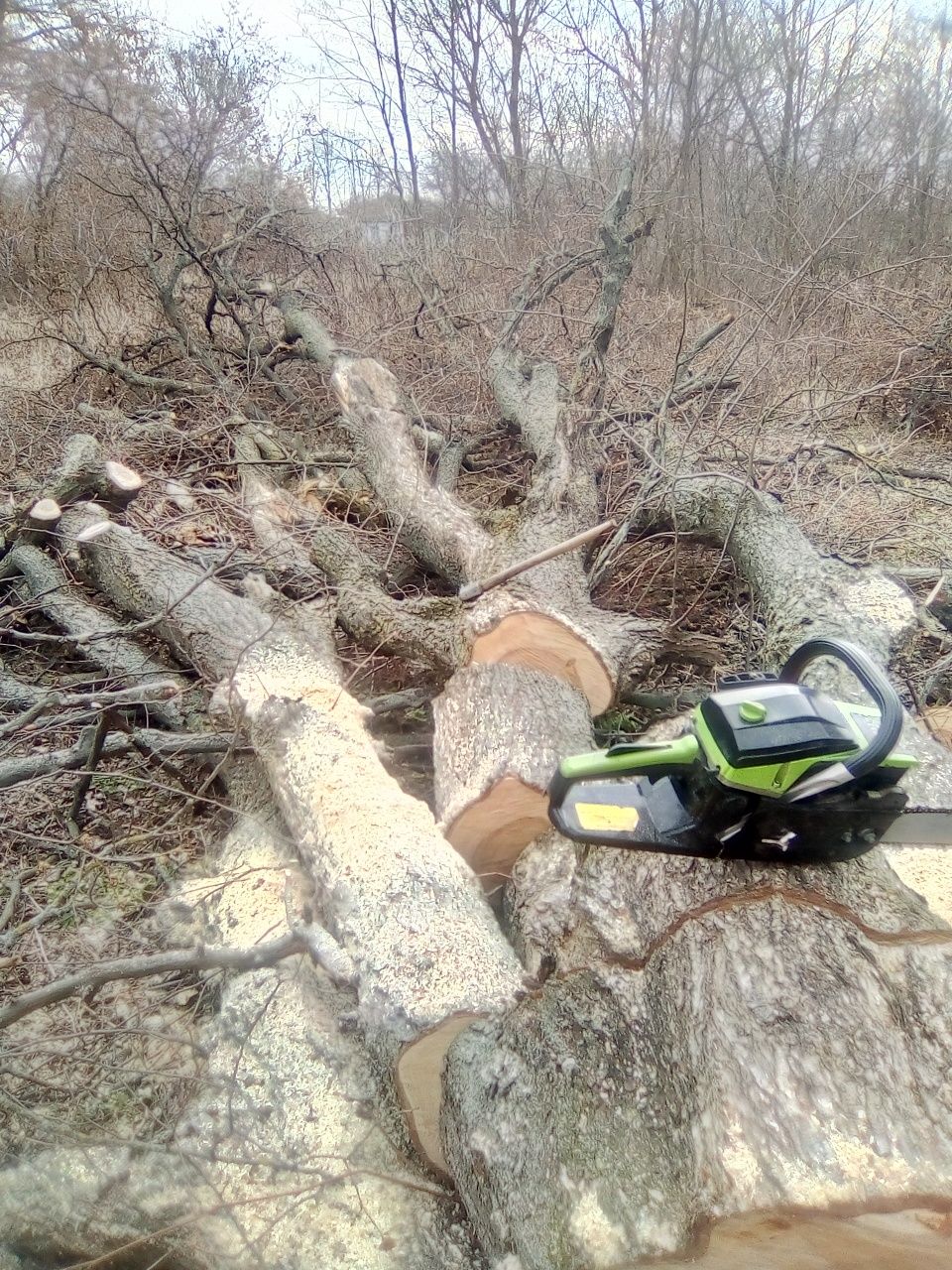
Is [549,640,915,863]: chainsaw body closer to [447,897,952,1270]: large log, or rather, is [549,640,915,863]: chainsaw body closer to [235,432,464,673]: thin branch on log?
[447,897,952,1270]: large log

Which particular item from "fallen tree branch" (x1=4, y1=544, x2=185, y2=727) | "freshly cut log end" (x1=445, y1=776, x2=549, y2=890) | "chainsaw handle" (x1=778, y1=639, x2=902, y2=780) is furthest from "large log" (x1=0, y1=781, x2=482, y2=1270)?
"chainsaw handle" (x1=778, y1=639, x2=902, y2=780)

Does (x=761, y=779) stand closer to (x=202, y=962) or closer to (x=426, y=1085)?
(x=426, y=1085)

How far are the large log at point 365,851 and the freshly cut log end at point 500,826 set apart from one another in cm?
14

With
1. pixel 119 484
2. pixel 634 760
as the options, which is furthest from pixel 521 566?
pixel 119 484

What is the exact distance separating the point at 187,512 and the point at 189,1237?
11.0ft

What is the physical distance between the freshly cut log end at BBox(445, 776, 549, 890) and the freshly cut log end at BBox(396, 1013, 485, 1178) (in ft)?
1.87

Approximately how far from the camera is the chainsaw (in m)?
1.47

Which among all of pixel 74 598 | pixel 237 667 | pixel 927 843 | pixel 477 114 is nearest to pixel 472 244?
pixel 477 114

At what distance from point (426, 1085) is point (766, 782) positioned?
0.95 metres

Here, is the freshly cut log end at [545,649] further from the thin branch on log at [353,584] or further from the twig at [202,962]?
the twig at [202,962]

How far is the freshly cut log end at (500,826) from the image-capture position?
219 cm

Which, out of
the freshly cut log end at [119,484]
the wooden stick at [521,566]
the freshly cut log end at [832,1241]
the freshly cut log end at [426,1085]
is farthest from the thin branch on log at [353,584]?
the freshly cut log end at [832,1241]

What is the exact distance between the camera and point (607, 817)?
1.74m

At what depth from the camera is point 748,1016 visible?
5.03 feet
